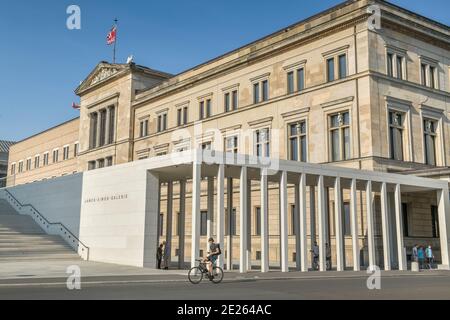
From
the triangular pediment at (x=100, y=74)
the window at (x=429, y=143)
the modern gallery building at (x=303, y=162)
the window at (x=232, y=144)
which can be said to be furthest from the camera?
the triangular pediment at (x=100, y=74)

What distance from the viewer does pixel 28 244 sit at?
3378 centimetres

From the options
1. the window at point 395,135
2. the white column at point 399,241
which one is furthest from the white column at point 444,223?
the window at point 395,135

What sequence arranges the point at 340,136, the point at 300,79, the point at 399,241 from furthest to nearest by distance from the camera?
1. the point at 300,79
2. the point at 340,136
3. the point at 399,241

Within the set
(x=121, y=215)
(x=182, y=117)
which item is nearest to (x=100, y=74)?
(x=182, y=117)

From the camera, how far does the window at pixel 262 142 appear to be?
42625 mm

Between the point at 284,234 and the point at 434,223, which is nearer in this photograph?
the point at 284,234

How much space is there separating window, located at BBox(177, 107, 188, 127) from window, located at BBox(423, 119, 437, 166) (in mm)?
24290

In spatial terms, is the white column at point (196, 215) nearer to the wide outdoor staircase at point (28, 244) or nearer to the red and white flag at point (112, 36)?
the wide outdoor staircase at point (28, 244)

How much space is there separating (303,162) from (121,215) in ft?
35.7

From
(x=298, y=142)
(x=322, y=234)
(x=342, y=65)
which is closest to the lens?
(x=322, y=234)

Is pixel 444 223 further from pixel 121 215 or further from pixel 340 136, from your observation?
pixel 121 215

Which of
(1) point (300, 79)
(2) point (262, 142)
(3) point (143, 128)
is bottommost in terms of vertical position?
(2) point (262, 142)

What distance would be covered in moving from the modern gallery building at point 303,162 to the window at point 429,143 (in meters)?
A: 0.17

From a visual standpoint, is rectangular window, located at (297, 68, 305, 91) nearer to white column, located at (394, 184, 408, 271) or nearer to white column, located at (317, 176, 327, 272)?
white column, located at (394, 184, 408, 271)
